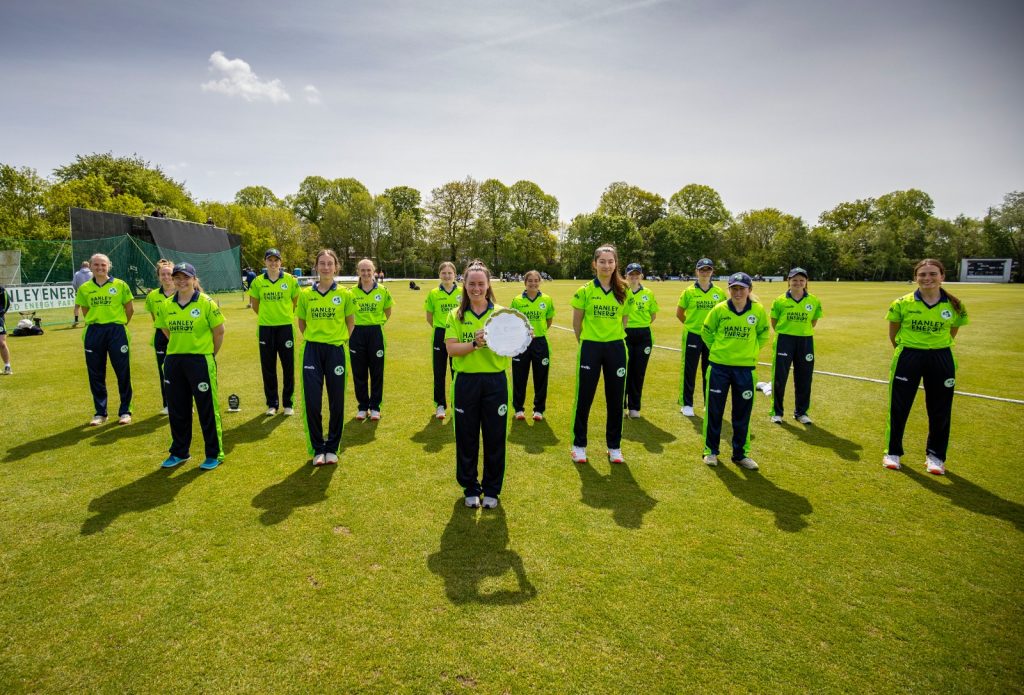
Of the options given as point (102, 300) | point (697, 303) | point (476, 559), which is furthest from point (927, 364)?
point (102, 300)

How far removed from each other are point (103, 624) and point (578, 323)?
16.3 feet

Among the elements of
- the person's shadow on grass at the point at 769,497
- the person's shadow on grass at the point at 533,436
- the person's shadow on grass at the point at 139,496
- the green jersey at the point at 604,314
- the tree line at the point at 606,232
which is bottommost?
the person's shadow on grass at the point at 769,497

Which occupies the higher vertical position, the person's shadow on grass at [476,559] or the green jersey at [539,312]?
the green jersey at [539,312]

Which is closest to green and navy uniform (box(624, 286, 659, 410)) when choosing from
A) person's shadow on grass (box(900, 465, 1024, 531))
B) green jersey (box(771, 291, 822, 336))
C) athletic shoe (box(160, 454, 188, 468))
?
green jersey (box(771, 291, 822, 336))

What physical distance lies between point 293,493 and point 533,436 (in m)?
3.31

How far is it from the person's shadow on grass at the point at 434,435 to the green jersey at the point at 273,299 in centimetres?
288

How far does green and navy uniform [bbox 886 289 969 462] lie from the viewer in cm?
565

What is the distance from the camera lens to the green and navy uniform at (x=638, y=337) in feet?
24.5

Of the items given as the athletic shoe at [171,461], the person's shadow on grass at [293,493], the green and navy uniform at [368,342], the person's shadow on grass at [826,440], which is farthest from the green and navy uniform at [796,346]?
the athletic shoe at [171,461]

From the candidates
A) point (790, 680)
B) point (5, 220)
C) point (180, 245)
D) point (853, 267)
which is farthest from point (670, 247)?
point (790, 680)

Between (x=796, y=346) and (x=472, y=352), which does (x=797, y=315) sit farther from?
(x=472, y=352)

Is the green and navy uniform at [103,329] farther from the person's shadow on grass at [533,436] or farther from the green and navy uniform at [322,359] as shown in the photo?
the person's shadow on grass at [533,436]

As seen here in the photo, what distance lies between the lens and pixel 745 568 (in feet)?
12.7

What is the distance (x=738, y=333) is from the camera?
19.0 ft
